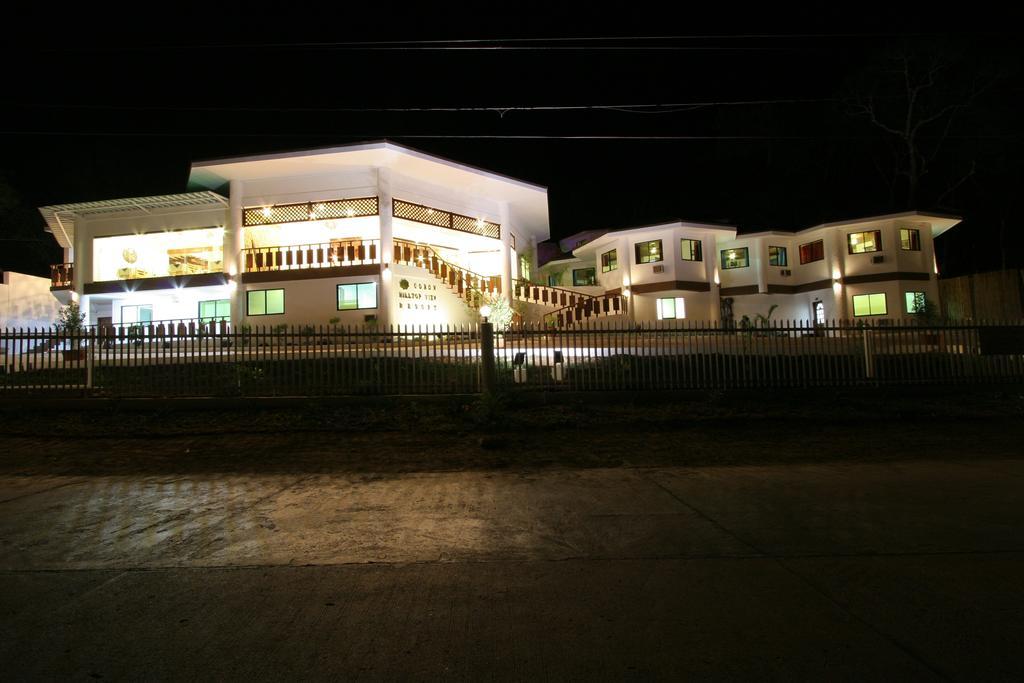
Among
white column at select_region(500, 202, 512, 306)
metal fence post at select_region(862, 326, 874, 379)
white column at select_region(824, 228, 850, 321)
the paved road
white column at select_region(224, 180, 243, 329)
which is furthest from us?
white column at select_region(824, 228, 850, 321)

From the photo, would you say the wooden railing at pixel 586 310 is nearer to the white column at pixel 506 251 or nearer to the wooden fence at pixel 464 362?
the white column at pixel 506 251

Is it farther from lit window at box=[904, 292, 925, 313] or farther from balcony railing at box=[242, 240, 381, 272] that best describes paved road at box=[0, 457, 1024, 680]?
lit window at box=[904, 292, 925, 313]

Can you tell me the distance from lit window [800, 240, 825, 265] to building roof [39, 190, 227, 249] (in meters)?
25.9

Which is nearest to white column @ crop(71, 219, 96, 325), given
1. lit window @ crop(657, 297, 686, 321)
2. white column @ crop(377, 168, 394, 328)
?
white column @ crop(377, 168, 394, 328)

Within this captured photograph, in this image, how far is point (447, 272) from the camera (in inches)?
910

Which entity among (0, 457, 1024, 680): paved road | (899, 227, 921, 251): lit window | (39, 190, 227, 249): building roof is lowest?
(0, 457, 1024, 680): paved road

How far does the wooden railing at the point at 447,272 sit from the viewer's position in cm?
2209

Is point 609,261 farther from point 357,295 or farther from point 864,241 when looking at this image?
point 357,295

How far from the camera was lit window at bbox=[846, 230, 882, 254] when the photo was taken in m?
26.5

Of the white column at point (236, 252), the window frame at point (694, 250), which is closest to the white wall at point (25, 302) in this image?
the white column at point (236, 252)

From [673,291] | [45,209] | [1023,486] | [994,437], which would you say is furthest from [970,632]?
[45,209]

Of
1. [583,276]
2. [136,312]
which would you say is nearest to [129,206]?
[136,312]

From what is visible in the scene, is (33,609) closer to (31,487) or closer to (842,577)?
(31,487)

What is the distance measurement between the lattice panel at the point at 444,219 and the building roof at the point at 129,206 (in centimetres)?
699
